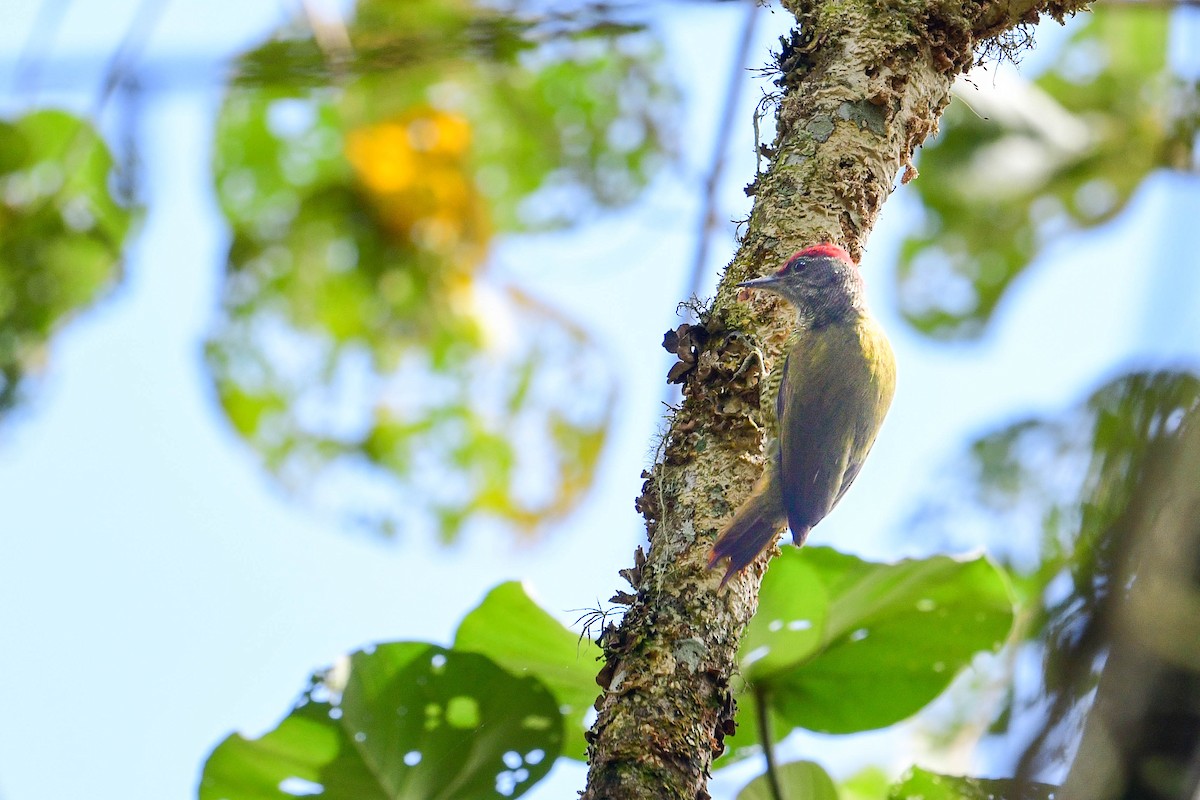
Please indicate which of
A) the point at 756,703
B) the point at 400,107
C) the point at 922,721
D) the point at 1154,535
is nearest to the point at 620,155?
the point at 400,107

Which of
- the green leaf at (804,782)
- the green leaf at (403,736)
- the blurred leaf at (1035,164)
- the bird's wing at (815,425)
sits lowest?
the green leaf at (804,782)

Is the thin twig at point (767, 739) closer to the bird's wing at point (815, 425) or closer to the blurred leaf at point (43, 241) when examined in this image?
the bird's wing at point (815, 425)

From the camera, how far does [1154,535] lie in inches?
25.7

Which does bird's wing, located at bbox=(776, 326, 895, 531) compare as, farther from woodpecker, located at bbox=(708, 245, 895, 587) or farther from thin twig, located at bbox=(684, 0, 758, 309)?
thin twig, located at bbox=(684, 0, 758, 309)

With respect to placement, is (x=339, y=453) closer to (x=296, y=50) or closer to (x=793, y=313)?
(x=296, y=50)

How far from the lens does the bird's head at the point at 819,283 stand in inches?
95.0

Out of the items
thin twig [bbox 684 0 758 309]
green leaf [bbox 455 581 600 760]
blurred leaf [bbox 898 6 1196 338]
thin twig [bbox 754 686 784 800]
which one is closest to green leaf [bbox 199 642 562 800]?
green leaf [bbox 455 581 600 760]

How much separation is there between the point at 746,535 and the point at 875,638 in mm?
762

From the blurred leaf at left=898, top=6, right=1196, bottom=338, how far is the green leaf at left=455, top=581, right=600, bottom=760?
16.6 ft

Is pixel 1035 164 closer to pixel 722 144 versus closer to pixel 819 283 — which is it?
pixel 722 144

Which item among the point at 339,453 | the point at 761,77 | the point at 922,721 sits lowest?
the point at 922,721

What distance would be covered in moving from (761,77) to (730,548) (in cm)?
128

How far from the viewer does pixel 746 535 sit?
2195 mm

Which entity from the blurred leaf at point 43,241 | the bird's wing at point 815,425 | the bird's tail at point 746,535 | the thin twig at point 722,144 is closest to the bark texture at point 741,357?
the bird's tail at point 746,535
